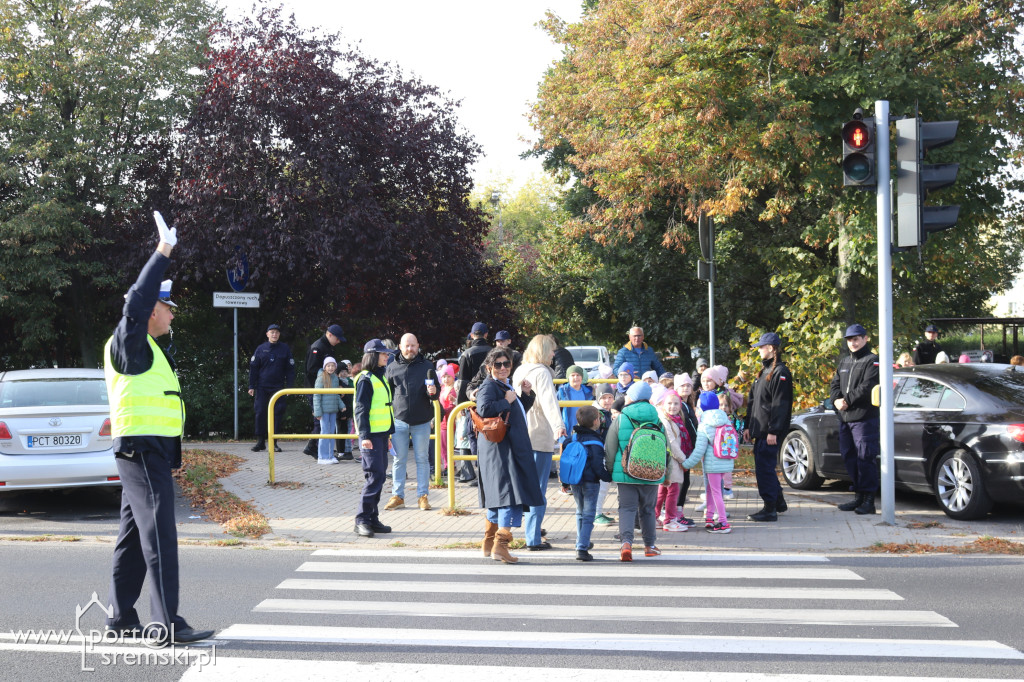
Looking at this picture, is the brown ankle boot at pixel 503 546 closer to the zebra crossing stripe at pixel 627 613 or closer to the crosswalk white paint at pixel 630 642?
the zebra crossing stripe at pixel 627 613

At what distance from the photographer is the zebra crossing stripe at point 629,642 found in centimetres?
536

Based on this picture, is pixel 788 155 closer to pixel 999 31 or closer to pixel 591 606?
pixel 999 31

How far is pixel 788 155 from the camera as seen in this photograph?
53.8 ft

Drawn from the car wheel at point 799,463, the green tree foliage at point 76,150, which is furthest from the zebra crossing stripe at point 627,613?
the green tree foliage at point 76,150

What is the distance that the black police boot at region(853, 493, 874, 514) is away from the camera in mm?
10219

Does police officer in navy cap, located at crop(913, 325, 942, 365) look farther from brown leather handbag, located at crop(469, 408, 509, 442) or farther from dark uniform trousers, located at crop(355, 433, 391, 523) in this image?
brown leather handbag, located at crop(469, 408, 509, 442)

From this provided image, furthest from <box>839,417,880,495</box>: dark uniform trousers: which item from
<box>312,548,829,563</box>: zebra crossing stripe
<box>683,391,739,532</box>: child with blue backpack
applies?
<box>312,548,829,563</box>: zebra crossing stripe

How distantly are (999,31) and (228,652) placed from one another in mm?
16013

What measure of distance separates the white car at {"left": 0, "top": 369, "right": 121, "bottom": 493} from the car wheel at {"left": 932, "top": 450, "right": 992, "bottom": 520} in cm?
857

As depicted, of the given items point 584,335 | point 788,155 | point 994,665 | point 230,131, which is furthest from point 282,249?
point 584,335

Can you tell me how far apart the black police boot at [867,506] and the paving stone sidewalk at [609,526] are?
18cm

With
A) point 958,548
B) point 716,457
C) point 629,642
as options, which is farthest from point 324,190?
point 629,642

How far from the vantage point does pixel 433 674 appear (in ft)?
16.4

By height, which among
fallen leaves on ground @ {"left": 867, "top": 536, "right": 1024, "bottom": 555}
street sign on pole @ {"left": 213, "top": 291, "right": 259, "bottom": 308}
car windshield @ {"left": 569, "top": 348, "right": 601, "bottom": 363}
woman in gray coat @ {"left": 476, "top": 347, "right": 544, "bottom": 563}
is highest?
street sign on pole @ {"left": 213, "top": 291, "right": 259, "bottom": 308}
